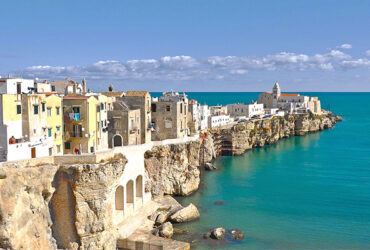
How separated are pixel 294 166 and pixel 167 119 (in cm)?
2738

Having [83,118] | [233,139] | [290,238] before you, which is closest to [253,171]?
[233,139]

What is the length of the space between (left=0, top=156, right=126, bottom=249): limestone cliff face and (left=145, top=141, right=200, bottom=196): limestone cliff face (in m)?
12.9

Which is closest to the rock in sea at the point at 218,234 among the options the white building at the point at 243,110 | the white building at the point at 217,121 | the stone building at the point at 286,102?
the white building at the point at 217,121

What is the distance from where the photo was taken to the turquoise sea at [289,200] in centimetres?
3375

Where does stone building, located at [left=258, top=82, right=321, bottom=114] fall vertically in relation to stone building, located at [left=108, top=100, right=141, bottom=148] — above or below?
above

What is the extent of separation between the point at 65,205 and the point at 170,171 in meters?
19.5

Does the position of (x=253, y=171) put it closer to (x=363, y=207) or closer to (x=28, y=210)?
(x=363, y=207)

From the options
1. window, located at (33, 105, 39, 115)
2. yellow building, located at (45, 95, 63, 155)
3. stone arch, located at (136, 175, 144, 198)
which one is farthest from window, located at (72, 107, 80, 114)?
stone arch, located at (136, 175, 144, 198)

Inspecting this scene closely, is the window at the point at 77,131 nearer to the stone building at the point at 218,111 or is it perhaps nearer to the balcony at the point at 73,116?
the balcony at the point at 73,116

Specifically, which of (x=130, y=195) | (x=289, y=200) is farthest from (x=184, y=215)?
(x=289, y=200)

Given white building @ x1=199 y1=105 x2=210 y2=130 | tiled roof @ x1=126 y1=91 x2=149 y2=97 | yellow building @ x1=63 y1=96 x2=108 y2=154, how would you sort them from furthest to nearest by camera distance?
white building @ x1=199 y1=105 x2=210 y2=130, tiled roof @ x1=126 y1=91 x2=149 y2=97, yellow building @ x1=63 y1=96 x2=108 y2=154

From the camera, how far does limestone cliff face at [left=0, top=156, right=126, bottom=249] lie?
25406 mm

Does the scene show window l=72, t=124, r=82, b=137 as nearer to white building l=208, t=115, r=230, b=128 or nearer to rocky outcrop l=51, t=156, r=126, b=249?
rocky outcrop l=51, t=156, r=126, b=249

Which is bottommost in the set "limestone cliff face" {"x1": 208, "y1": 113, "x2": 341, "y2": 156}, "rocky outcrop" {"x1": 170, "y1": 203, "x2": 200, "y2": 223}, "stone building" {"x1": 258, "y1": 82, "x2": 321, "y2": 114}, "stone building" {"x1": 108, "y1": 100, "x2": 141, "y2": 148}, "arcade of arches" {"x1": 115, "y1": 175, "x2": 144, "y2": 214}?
"rocky outcrop" {"x1": 170, "y1": 203, "x2": 200, "y2": 223}
